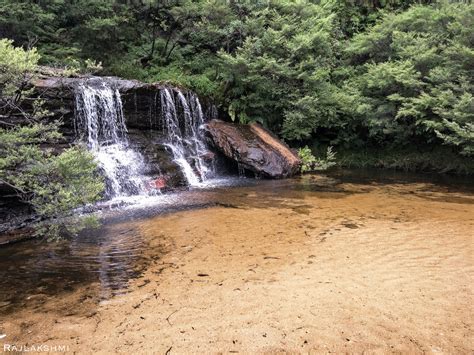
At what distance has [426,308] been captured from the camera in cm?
411

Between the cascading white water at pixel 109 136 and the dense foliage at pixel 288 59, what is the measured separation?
3413 mm

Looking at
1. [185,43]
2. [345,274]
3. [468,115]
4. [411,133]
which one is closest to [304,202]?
[345,274]

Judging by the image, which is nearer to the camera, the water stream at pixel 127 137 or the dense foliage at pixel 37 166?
the dense foliage at pixel 37 166

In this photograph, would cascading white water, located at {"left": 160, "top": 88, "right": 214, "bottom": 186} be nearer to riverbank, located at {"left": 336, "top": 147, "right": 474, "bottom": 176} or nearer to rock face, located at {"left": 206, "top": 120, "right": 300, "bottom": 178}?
rock face, located at {"left": 206, "top": 120, "right": 300, "bottom": 178}

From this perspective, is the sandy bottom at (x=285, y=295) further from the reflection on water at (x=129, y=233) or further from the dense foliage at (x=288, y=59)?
the dense foliage at (x=288, y=59)

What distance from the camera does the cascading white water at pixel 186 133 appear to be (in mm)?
12867

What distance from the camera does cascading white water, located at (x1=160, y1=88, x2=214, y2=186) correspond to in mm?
12867

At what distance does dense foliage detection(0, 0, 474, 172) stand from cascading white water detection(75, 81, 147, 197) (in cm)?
341

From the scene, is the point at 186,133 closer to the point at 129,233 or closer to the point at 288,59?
the point at 288,59

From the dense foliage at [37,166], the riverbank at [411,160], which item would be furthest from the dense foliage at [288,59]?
the dense foliage at [37,166]

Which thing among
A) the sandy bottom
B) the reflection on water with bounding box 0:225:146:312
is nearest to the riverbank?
the sandy bottom

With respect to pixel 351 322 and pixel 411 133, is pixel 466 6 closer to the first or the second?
pixel 411 133

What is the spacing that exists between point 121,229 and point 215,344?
4511mm

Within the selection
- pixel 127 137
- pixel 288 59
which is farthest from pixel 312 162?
pixel 127 137
